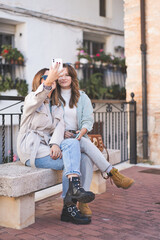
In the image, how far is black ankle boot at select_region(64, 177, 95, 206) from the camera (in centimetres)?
287

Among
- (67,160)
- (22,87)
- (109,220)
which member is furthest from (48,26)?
(109,220)

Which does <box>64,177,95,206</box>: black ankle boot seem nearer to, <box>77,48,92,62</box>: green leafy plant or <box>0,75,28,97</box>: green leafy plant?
<box>0,75,28,97</box>: green leafy plant

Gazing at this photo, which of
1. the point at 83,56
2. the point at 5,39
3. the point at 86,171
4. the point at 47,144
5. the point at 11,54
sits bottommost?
the point at 86,171

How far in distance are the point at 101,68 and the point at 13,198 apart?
929 cm

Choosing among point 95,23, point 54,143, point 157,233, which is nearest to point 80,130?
point 54,143

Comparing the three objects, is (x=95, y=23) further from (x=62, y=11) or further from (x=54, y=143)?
(x=54, y=143)

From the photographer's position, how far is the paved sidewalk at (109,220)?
2.80 metres

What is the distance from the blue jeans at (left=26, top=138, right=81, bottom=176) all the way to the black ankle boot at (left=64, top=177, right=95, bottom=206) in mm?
88

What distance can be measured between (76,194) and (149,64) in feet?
13.3

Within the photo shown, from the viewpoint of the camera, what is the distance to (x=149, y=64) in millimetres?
6383

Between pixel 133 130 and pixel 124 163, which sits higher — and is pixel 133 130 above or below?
above

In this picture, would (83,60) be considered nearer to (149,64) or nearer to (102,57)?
(102,57)

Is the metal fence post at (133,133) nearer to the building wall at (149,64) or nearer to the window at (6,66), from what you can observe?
the building wall at (149,64)

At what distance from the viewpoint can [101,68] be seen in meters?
11.8
